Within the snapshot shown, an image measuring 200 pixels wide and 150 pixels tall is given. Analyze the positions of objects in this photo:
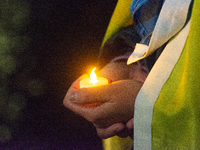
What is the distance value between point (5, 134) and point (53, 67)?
38 cm

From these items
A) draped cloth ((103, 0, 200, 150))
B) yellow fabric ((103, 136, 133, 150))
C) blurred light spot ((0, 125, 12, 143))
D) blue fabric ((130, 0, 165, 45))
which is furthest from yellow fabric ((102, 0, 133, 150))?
blurred light spot ((0, 125, 12, 143))

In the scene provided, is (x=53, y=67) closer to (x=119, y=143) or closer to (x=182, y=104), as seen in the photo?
(x=119, y=143)

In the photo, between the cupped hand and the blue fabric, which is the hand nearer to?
the cupped hand

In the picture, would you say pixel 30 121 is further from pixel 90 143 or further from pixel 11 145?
pixel 90 143

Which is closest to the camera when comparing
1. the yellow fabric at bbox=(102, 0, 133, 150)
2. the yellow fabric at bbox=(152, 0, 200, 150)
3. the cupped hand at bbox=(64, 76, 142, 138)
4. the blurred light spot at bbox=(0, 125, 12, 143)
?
the yellow fabric at bbox=(152, 0, 200, 150)

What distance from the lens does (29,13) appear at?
68 cm

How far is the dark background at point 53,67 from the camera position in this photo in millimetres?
695

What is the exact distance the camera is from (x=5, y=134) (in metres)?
0.83

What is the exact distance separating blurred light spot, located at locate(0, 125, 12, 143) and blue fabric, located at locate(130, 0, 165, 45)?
26.6 inches

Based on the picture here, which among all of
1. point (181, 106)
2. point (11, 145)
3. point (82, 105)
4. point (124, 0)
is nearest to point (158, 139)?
point (181, 106)

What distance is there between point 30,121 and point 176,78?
66 centimetres

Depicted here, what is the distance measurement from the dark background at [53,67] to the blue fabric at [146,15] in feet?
0.82

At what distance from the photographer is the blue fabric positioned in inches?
18.2

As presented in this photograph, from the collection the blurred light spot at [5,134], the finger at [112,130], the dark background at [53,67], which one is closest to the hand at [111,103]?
the finger at [112,130]
